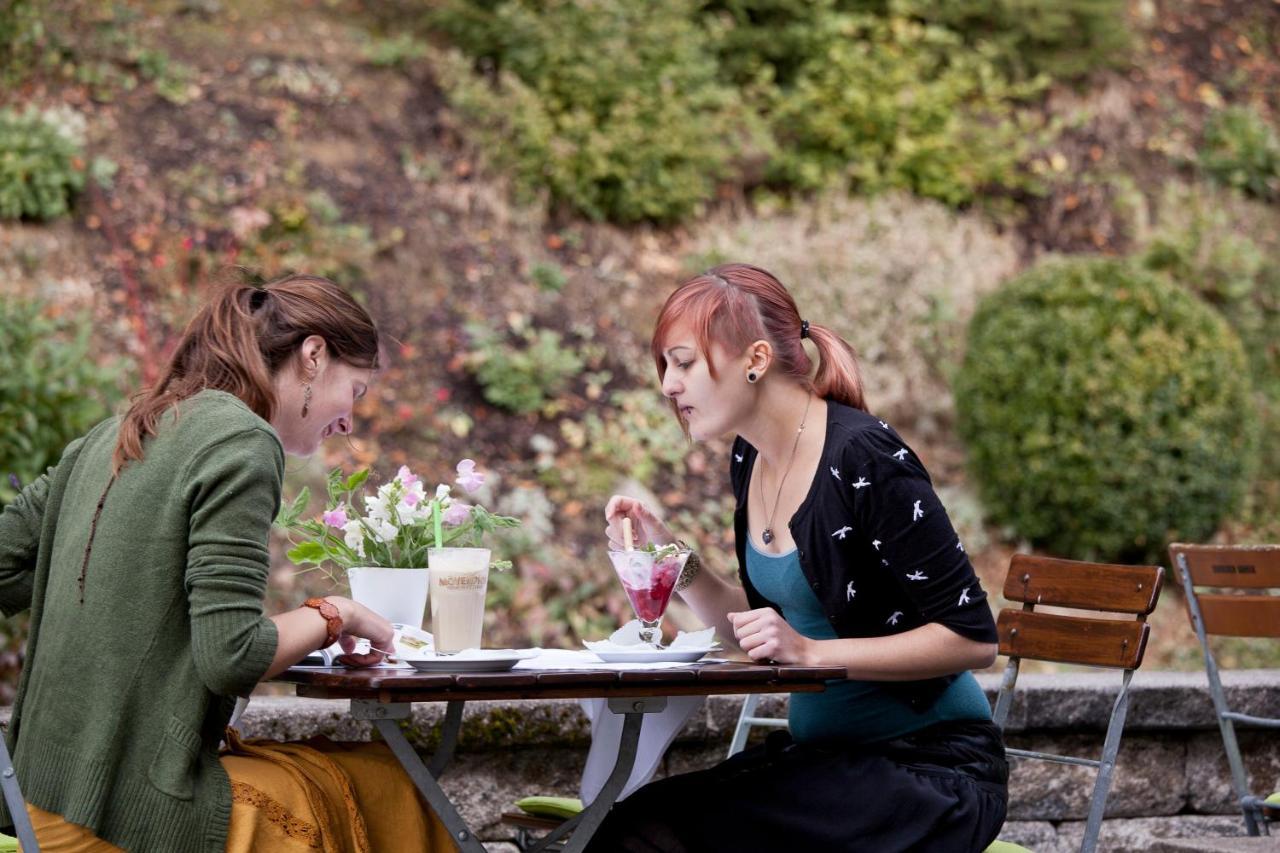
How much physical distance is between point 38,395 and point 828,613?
2.66 metres

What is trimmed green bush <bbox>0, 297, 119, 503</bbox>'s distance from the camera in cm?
405

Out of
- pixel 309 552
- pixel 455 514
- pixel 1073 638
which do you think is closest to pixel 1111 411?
pixel 1073 638

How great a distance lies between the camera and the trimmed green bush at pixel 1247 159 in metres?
8.98

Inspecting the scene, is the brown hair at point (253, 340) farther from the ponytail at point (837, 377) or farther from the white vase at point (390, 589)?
the ponytail at point (837, 377)

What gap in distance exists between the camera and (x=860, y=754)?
2.38 metres

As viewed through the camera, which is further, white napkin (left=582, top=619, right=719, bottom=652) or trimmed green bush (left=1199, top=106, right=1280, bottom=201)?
trimmed green bush (left=1199, top=106, right=1280, bottom=201)

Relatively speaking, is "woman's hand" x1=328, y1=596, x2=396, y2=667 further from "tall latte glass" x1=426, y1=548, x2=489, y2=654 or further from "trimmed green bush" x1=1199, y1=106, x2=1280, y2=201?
"trimmed green bush" x1=1199, y1=106, x2=1280, y2=201

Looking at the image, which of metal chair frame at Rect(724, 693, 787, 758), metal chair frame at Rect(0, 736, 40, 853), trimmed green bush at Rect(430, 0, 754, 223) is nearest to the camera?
metal chair frame at Rect(0, 736, 40, 853)

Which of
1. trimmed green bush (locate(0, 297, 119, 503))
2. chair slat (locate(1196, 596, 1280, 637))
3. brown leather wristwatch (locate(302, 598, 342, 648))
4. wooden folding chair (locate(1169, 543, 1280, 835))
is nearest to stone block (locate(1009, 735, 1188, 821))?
wooden folding chair (locate(1169, 543, 1280, 835))

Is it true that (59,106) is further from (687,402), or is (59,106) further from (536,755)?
(687,402)

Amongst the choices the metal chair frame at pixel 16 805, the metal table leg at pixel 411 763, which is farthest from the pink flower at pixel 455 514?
the metal chair frame at pixel 16 805

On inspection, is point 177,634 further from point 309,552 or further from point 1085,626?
point 1085,626

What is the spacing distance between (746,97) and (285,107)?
2.72 m

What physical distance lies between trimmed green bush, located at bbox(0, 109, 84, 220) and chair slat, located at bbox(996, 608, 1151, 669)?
16.5 ft
